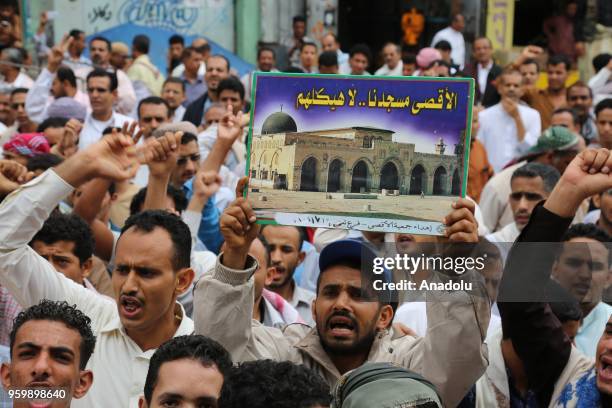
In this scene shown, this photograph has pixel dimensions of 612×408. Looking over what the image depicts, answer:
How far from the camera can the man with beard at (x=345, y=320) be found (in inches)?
141

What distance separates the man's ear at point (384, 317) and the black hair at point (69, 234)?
1497mm

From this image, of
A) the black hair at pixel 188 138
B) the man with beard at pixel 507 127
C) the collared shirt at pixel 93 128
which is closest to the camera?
the black hair at pixel 188 138

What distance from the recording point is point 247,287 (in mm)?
3701

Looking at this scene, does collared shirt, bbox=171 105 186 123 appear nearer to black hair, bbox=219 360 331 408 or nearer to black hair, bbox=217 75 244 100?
black hair, bbox=217 75 244 100

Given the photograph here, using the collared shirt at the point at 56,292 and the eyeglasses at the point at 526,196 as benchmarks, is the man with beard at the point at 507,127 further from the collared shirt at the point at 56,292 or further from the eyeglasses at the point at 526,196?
the collared shirt at the point at 56,292

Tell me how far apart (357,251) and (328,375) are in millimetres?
490

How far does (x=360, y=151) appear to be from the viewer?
3635mm

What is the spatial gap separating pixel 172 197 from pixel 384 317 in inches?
89.5

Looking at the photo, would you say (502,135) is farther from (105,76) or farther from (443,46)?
(443,46)

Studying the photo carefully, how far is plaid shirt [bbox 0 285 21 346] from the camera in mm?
4703

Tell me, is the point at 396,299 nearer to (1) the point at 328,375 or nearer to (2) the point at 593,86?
(1) the point at 328,375

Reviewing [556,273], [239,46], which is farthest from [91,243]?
[239,46]

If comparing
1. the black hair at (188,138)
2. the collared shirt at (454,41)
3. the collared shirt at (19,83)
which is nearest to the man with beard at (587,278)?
the black hair at (188,138)

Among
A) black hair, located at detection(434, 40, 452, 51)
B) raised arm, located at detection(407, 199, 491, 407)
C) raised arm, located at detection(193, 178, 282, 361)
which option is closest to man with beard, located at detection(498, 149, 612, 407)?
raised arm, located at detection(407, 199, 491, 407)
